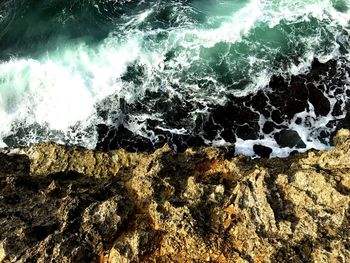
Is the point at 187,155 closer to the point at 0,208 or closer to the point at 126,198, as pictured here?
the point at 126,198

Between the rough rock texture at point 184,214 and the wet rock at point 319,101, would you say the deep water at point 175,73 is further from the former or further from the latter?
the rough rock texture at point 184,214

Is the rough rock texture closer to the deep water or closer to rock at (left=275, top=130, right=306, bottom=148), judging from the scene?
rock at (left=275, top=130, right=306, bottom=148)

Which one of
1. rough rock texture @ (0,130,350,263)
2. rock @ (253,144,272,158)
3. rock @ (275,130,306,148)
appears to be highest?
rough rock texture @ (0,130,350,263)

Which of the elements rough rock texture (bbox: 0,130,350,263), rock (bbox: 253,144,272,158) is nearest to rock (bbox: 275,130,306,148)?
rock (bbox: 253,144,272,158)

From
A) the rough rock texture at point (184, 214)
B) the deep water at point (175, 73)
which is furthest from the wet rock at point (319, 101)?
the rough rock texture at point (184, 214)

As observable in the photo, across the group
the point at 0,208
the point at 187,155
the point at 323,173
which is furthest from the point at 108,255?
the point at 323,173
